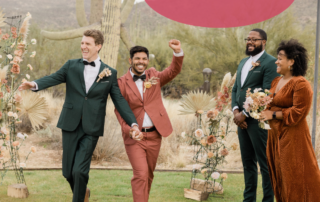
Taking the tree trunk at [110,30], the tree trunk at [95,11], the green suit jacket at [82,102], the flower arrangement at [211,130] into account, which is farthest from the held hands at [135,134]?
the tree trunk at [95,11]

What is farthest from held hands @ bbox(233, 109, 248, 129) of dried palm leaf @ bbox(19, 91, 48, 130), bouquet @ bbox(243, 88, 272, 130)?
dried palm leaf @ bbox(19, 91, 48, 130)

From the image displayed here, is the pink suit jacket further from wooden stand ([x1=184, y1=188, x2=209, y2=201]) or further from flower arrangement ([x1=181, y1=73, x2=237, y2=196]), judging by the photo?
wooden stand ([x1=184, y1=188, x2=209, y2=201])

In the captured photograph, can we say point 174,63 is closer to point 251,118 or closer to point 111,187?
point 251,118

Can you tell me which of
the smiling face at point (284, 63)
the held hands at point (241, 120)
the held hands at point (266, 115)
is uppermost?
the smiling face at point (284, 63)

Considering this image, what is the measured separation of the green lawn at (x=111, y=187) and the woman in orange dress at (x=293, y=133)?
1.48 m

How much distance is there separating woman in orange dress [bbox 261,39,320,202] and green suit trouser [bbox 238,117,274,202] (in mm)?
461

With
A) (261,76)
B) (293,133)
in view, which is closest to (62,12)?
(261,76)

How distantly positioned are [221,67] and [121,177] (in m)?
12.4

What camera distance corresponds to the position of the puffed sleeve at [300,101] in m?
3.28

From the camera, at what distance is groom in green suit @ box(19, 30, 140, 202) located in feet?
12.0

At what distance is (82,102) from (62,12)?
50968 millimetres

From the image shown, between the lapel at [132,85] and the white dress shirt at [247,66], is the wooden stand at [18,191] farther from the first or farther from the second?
the white dress shirt at [247,66]

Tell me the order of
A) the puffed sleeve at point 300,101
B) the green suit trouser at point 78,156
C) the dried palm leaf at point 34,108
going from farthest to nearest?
the dried palm leaf at point 34,108, the green suit trouser at point 78,156, the puffed sleeve at point 300,101

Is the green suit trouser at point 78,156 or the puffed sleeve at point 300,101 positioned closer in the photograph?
the puffed sleeve at point 300,101
